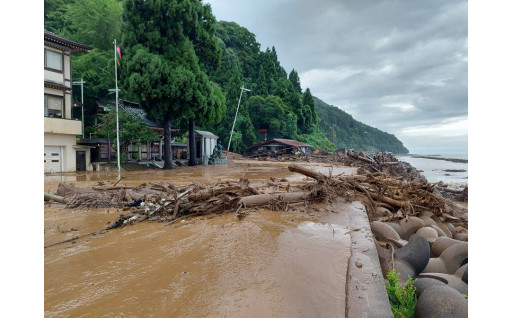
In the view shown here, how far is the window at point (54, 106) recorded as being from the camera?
19.9 metres

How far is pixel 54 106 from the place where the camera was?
20547 millimetres

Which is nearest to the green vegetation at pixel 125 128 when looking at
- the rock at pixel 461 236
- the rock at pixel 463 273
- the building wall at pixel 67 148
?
the building wall at pixel 67 148

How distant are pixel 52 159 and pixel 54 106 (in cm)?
400

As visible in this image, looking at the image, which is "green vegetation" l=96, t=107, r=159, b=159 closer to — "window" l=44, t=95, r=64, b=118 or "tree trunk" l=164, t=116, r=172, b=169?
"tree trunk" l=164, t=116, r=172, b=169

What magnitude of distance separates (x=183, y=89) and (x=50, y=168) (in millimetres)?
10460

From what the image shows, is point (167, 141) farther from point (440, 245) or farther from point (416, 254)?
point (416, 254)

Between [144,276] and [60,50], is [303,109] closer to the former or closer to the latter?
[60,50]

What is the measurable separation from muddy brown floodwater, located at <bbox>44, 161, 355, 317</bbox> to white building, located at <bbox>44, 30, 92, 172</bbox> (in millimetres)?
17654

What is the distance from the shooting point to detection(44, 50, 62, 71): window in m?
19.6

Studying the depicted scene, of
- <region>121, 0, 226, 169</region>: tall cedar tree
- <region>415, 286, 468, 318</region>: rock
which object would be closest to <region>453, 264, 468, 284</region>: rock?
<region>415, 286, 468, 318</region>: rock

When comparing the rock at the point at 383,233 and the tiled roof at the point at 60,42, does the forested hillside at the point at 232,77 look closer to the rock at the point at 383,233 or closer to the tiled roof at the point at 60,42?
the tiled roof at the point at 60,42

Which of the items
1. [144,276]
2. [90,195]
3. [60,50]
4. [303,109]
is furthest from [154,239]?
[303,109]

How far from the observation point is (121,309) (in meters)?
2.50

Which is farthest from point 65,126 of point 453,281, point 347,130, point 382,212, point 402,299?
point 347,130
